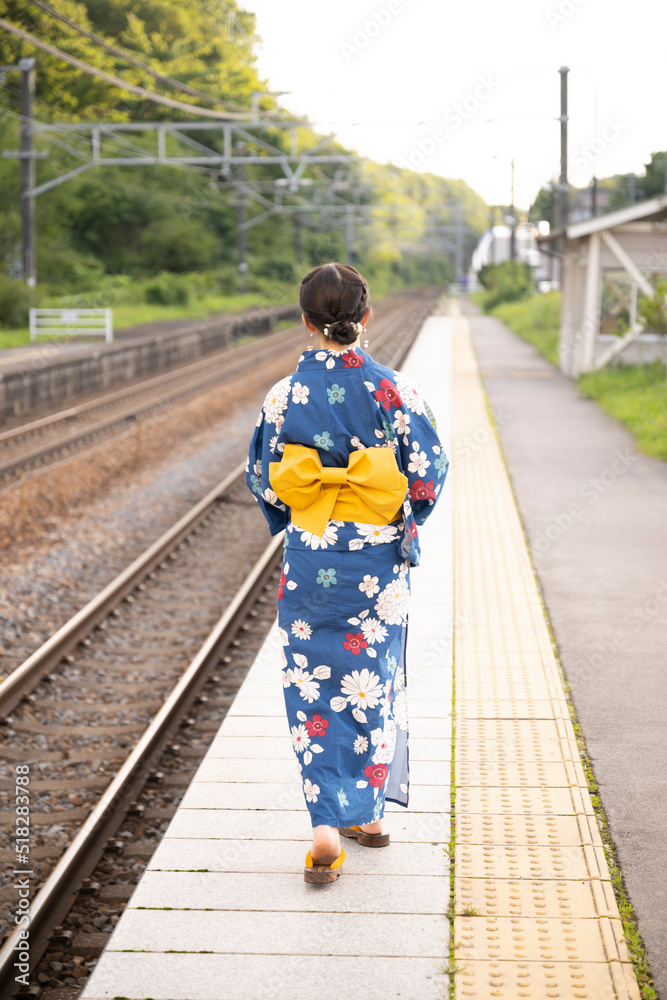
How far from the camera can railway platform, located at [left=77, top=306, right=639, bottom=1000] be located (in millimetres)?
2994

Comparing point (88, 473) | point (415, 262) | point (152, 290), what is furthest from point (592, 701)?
point (415, 262)

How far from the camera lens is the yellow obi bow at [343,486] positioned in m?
3.23

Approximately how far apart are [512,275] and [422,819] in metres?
50.3

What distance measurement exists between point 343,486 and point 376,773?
0.97 metres

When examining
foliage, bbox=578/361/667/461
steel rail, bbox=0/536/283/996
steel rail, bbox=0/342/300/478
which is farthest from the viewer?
foliage, bbox=578/361/667/461

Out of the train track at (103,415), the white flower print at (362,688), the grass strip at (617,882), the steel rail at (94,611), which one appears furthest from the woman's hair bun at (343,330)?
the train track at (103,415)

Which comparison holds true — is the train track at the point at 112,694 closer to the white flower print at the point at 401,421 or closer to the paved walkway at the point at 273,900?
the paved walkway at the point at 273,900

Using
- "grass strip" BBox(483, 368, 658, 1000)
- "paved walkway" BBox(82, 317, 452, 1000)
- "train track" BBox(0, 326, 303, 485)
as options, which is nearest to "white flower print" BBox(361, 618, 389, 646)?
"paved walkway" BBox(82, 317, 452, 1000)

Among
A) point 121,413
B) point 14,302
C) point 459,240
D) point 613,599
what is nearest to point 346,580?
point 613,599

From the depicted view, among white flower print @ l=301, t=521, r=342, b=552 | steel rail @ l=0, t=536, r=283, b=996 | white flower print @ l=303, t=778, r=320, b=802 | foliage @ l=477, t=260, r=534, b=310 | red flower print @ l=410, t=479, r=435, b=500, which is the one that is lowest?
steel rail @ l=0, t=536, r=283, b=996

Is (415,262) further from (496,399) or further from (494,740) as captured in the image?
(494,740)

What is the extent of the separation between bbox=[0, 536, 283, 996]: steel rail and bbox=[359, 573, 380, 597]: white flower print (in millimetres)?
1649

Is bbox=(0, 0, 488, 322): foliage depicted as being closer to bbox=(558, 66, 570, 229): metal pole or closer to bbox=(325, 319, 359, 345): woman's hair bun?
bbox=(558, 66, 570, 229): metal pole

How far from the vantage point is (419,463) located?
336 cm
